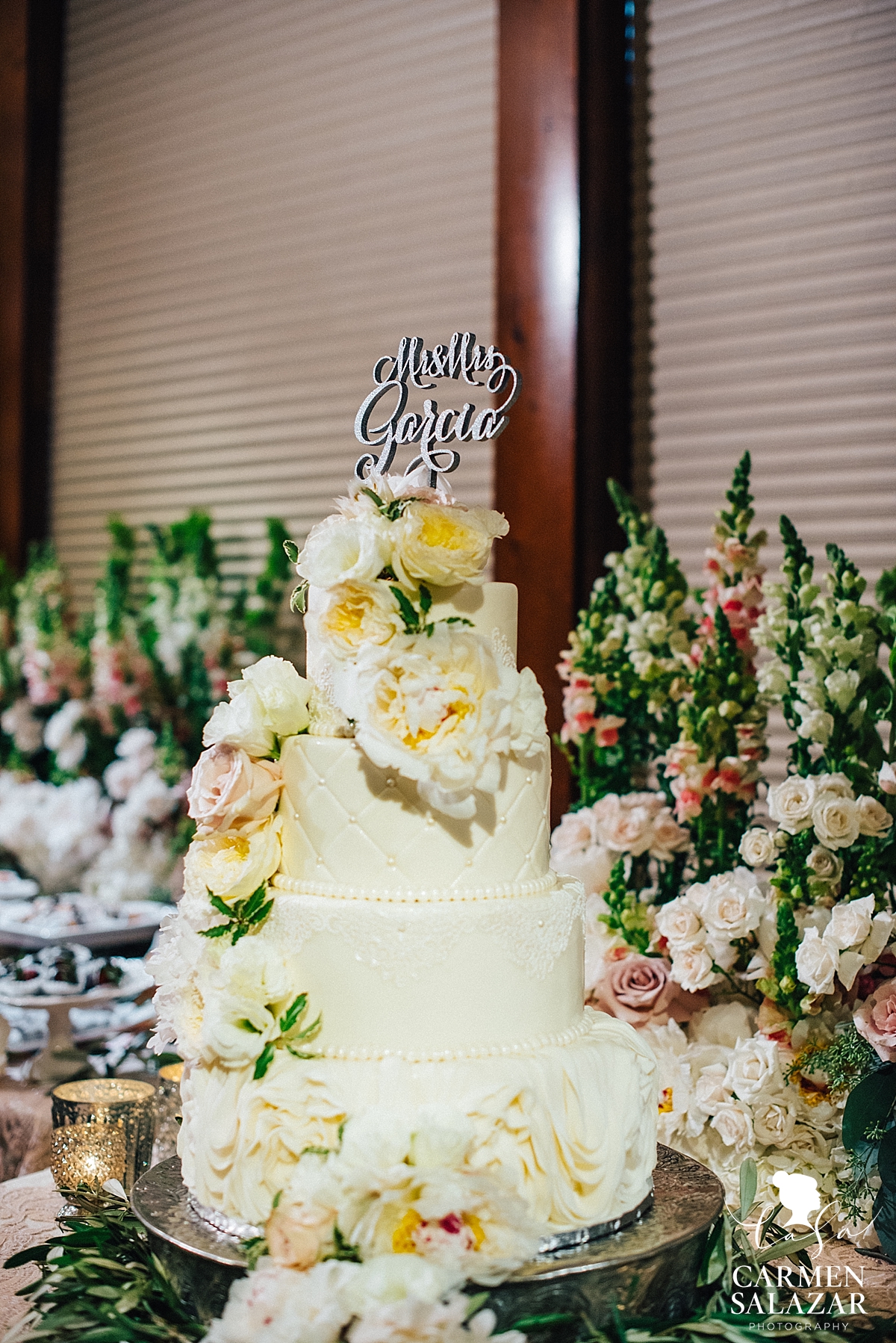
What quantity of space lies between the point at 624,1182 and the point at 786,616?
1238 millimetres

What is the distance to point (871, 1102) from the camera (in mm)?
2219

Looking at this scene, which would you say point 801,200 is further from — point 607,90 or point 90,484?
point 90,484

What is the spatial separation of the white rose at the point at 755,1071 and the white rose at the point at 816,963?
14 cm

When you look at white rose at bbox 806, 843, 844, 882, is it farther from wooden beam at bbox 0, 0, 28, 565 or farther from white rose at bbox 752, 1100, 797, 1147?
wooden beam at bbox 0, 0, 28, 565

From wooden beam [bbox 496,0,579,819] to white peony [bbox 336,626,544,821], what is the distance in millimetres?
2021

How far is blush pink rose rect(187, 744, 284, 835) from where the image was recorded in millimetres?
1869

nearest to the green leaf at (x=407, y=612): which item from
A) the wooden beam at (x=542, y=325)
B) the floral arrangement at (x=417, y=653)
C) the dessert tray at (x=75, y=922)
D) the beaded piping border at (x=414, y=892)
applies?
the floral arrangement at (x=417, y=653)

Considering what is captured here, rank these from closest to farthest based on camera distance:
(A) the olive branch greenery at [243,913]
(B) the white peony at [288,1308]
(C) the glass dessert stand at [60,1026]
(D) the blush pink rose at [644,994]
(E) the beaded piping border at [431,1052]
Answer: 1. (B) the white peony at [288,1308]
2. (E) the beaded piping border at [431,1052]
3. (A) the olive branch greenery at [243,913]
4. (D) the blush pink rose at [644,994]
5. (C) the glass dessert stand at [60,1026]

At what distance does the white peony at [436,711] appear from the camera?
1716 mm

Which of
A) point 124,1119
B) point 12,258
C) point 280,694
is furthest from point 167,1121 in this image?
point 12,258

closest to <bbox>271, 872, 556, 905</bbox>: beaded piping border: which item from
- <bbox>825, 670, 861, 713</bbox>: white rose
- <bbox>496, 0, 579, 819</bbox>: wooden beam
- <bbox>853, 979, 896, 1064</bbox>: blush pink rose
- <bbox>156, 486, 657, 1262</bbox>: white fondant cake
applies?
<bbox>156, 486, 657, 1262</bbox>: white fondant cake

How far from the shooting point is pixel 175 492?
5414mm

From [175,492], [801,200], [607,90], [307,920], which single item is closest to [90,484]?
[175,492]

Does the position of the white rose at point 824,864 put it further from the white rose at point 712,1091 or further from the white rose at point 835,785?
the white rose at point 712,1091
